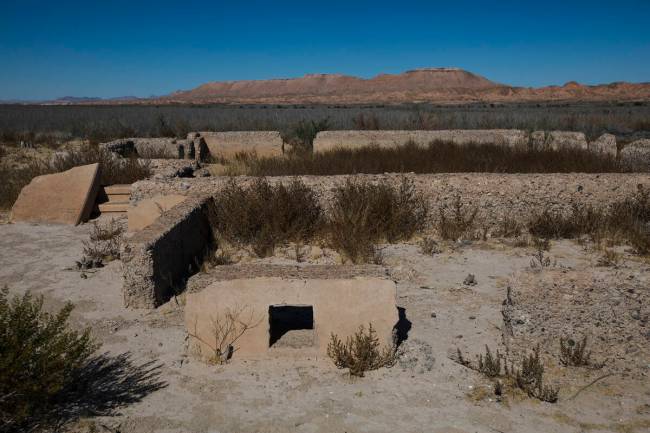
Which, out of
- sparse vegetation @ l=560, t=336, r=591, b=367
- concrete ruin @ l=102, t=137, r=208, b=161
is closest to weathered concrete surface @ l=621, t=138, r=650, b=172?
sparse vegetation @ l=560, t=336, r=591, b=367

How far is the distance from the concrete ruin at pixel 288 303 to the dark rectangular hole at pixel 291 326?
14cm

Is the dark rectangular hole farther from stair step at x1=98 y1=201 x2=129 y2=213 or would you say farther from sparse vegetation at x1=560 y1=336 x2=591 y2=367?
stair step at x1=98 y1=201 x2=129 y2=213

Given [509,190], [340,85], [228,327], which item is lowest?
[228,327]

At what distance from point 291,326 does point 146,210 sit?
3312 mm

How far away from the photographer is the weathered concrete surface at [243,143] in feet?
43.9

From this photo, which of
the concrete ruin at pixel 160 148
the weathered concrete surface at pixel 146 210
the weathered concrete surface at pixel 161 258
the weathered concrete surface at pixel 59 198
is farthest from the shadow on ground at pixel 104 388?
the concrete ruin at pixel 160 148

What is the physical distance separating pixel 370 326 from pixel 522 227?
13.8 feet

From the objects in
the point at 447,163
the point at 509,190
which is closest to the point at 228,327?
the point at 509,190

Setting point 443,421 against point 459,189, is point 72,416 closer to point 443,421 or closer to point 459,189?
point 443,421

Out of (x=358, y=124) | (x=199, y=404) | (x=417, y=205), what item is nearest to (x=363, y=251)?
(x=417, y=205)

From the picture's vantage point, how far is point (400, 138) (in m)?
12.6

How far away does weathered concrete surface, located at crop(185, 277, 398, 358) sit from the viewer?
3.95 meters

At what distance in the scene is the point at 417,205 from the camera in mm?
7188

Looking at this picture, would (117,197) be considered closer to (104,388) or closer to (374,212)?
(374,212)
